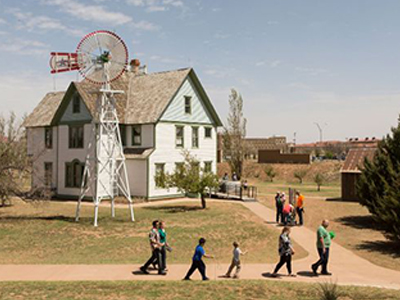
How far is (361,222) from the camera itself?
2531 centimetres

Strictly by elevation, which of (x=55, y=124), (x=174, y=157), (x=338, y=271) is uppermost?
(x=55, y=124)

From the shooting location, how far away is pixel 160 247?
13742 mm

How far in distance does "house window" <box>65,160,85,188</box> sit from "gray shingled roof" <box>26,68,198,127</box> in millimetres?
4820

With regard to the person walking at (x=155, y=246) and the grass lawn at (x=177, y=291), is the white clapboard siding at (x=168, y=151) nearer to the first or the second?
the person walking at (x=155, y=246)

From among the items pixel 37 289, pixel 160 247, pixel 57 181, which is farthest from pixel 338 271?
pixel 57 181

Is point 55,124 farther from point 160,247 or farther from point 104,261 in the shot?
point 160,247

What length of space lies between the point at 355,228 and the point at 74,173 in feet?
76.1

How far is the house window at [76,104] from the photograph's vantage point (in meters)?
35.0

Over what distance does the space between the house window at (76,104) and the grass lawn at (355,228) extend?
1759cm

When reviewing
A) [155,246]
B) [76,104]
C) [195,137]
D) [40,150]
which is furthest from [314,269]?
[40,150]

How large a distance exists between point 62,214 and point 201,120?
16232 mm

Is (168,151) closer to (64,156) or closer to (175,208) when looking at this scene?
(175,208)

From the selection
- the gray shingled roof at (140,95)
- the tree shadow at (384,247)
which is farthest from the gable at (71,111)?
the tree shadow at (384,247)

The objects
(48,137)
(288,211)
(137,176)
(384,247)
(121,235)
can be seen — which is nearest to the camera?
(384,247)
